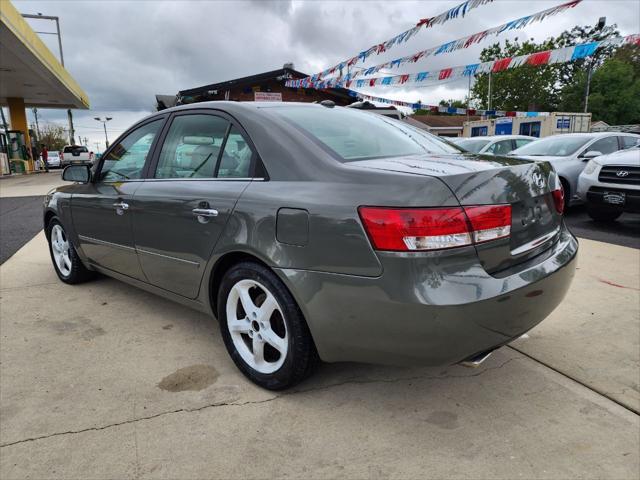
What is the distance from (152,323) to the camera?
3422 millimetres

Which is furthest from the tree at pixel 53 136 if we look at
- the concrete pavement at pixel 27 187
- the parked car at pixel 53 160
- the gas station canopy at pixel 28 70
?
the concrete pavement at pixel 27 187

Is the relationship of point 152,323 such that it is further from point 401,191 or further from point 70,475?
point 401,191

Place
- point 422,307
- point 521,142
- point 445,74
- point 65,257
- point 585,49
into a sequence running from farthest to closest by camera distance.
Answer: point 445,74 → point 521,142 → point 585,49 → point 65,257 → point 422,307

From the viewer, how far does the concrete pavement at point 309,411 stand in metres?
1.94

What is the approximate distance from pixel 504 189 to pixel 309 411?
4.50 feet

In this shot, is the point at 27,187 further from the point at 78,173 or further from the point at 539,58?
the point at 539,58

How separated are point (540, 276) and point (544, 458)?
29.8 inches

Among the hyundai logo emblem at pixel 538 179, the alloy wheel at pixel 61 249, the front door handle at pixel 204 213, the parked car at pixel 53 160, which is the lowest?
the parked car at pixel 53 160

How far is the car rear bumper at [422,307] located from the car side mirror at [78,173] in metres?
2.40

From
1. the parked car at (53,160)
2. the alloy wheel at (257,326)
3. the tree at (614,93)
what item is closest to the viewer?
the alloy wheel at (257,326)

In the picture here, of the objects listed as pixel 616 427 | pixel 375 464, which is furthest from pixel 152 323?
pixel 616 427

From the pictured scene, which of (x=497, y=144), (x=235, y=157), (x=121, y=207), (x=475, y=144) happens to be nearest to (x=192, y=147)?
(x=235, y=157)

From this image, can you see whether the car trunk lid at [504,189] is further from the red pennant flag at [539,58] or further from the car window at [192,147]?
the red pennant flag at [539,58]

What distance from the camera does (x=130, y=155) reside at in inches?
137
